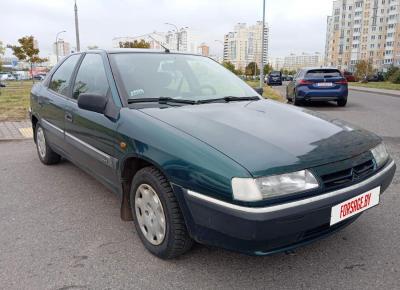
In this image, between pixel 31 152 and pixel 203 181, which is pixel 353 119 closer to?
pixel 31 152

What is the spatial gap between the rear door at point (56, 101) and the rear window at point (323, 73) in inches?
372

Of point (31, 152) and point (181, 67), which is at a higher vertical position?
point (181, 67)

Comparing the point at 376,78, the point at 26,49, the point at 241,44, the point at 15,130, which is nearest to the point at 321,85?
the point at 15,130

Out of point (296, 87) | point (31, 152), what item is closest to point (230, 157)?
point (31, 152)

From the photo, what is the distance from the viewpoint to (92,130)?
324 cm

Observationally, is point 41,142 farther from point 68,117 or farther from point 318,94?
point 318,94

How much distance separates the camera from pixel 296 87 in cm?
1240

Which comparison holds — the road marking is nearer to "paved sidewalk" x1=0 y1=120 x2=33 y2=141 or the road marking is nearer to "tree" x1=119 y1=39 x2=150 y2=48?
"paved sidewalk" x1=0 y1=120 x2=33 y2=141

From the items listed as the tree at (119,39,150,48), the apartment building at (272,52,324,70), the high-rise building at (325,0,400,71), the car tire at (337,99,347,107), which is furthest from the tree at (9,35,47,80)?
the apartment building at (272,52,324,70)

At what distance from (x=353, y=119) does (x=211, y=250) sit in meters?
7.89

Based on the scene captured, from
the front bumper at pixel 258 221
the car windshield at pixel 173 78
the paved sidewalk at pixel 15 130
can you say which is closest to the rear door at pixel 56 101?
the car windshield at pixel 173 78

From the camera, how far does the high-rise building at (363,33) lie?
8886 centimetres

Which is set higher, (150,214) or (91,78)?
(91,78)

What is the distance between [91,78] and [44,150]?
75.3 inches
